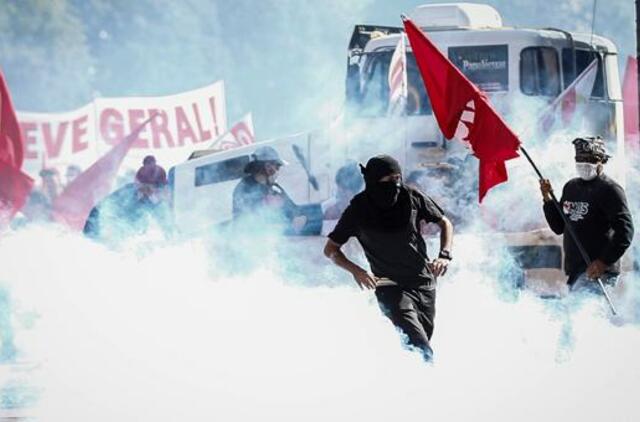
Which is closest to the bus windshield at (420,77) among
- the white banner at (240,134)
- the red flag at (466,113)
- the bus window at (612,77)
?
the bus window at (612,77)

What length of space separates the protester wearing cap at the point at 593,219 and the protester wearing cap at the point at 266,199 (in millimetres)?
4141

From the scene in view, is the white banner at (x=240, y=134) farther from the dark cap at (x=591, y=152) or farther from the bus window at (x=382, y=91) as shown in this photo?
the dark cap at (x=591, y=152)

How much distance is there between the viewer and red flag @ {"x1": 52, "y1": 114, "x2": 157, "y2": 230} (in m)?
12.9

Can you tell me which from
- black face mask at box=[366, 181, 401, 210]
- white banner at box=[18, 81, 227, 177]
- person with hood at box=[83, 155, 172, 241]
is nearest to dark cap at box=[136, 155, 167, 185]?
person with hood at box=[83, 155, 172, 241]

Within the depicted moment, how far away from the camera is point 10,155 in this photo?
9.70m

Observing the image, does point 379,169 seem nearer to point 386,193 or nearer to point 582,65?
point 386,193

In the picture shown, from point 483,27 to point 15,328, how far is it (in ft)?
17.2

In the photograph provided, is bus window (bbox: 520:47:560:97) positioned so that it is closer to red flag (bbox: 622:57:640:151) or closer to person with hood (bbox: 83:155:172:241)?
red flag (bbox: 622:57:640:151)

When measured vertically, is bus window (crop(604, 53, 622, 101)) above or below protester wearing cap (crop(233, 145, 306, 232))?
above

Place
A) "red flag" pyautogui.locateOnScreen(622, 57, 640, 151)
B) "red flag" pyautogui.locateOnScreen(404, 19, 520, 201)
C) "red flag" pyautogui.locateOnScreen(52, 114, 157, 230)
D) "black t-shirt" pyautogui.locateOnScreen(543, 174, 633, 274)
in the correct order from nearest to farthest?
"black t-shirt" pyautogui.locateOnScreen(543, 174, 633, 274), "red flag" pyautogui.locateOnScreen(404, 19, 520, 201), "red flag" pyautogui.locateOnScreen(622, 57, 640, 151), "red flag" pyautogui.locateOnScreen(52, 114, 157, 230)

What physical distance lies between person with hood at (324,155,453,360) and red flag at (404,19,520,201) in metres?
1.42

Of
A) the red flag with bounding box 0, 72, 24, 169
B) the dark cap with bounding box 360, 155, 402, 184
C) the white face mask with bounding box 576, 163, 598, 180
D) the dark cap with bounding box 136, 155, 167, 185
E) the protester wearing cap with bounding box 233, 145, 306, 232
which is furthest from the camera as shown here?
the dark cap with bounding box 136, 155, 167, 185

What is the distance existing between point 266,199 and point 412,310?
489cm

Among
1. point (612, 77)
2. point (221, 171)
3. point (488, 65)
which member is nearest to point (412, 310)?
point (488, 65)
